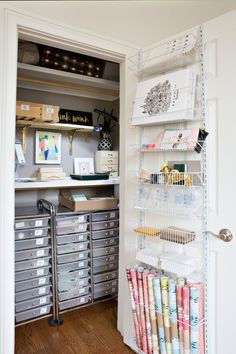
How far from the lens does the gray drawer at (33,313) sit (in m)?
2.12

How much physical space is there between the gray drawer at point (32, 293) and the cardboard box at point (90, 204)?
0.69 meters

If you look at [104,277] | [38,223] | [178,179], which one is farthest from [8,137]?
[104,277]

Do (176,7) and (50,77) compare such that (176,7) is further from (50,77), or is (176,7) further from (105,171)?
(105,171)

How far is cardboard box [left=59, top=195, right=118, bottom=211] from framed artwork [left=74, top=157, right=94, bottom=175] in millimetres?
327

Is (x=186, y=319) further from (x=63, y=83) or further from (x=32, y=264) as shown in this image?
(x=63, y=83)

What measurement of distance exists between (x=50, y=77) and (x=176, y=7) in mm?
1182

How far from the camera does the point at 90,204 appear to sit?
2.44m

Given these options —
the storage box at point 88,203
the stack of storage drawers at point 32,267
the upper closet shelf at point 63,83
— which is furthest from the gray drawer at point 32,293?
the upper closet shelf at point 63,83

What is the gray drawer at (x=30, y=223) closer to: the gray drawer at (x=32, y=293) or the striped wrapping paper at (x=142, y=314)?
the gray drawer at (x=32, y=293)

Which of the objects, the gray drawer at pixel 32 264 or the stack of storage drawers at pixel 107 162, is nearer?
the gray drawer at pixel 32 264

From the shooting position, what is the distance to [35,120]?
231 centimetres

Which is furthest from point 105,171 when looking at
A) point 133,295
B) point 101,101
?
point 133,295

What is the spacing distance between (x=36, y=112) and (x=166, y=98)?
1193 mm

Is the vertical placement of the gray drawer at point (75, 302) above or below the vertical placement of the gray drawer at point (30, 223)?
below
